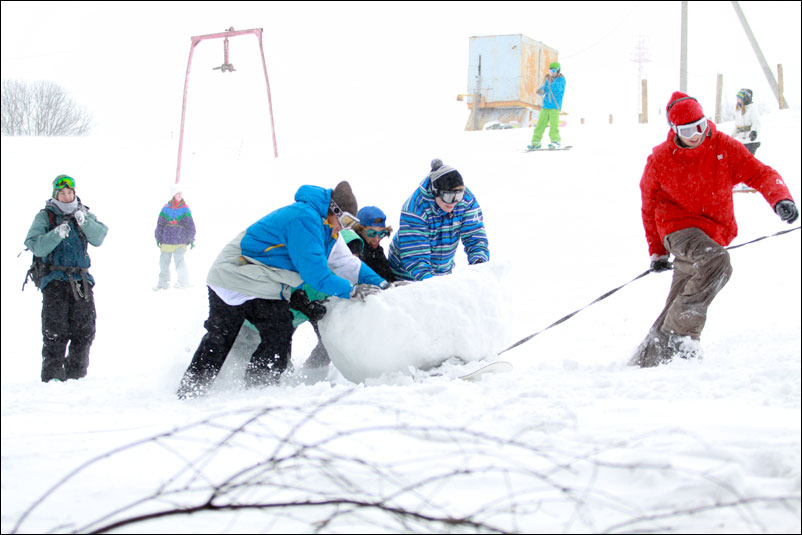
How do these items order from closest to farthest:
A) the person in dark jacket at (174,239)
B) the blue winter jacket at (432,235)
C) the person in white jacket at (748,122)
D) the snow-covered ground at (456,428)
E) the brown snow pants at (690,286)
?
the snow-covered ground at (456,428) < the brown snow pants at (690,286) < the blue winter jacket at (432,235) < the person in dark jacket at (174,239) < the person in white jacket at (748,122)

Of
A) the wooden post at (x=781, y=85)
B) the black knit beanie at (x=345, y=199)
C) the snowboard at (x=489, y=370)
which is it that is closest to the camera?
the snowboard at (x=489, y=370)

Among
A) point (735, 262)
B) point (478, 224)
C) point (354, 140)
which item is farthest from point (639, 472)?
point (354, 140)

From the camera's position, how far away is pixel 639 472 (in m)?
1.39

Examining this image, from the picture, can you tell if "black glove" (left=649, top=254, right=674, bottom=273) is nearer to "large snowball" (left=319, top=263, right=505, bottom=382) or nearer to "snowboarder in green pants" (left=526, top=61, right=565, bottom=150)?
"large snowball" (left=319, top=263, right=505, bottom=382)

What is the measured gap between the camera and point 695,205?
3.71 metres

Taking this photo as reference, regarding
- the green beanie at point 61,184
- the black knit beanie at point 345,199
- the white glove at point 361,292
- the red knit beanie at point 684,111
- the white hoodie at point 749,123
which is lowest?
the white glove at point 361,292

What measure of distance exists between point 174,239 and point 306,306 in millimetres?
6325

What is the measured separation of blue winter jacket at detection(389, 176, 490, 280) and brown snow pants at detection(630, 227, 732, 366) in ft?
3.35

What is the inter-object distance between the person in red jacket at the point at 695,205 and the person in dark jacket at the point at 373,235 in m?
1.54

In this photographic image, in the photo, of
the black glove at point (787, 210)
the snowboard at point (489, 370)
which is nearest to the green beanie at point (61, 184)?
the snowboard at point (489, 370)

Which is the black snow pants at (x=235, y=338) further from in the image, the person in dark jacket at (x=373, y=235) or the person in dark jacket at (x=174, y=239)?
the person in dark jacket at (x=174, y=239)

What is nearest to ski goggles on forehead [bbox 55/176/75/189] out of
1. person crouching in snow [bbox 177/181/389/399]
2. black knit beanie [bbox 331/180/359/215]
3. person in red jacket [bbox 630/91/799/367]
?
person crouching in snow [bbox 177/181/389/399]

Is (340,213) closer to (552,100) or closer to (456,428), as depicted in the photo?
(456,428)

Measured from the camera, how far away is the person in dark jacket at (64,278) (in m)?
4.27
